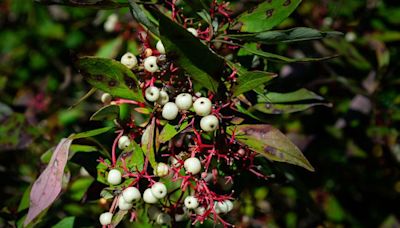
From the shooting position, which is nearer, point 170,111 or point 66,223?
point 170,111

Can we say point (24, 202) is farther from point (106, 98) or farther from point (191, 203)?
point (191, 203)

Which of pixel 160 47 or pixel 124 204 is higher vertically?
pixel 160 47

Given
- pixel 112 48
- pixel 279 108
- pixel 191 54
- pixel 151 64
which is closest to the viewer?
pixel 191 54

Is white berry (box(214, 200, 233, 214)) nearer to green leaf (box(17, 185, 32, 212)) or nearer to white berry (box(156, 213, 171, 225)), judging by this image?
white berry (box(156, 213, 171, 225))

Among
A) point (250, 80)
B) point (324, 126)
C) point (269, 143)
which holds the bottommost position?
point (324, 126)

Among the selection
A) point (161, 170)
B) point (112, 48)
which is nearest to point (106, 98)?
point (161, 170)

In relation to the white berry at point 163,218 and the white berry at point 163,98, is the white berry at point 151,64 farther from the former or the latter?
the white berry at point 163,218

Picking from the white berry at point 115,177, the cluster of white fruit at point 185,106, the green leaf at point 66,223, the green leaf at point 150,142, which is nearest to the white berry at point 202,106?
the cluster of white fruit at point 185,106
